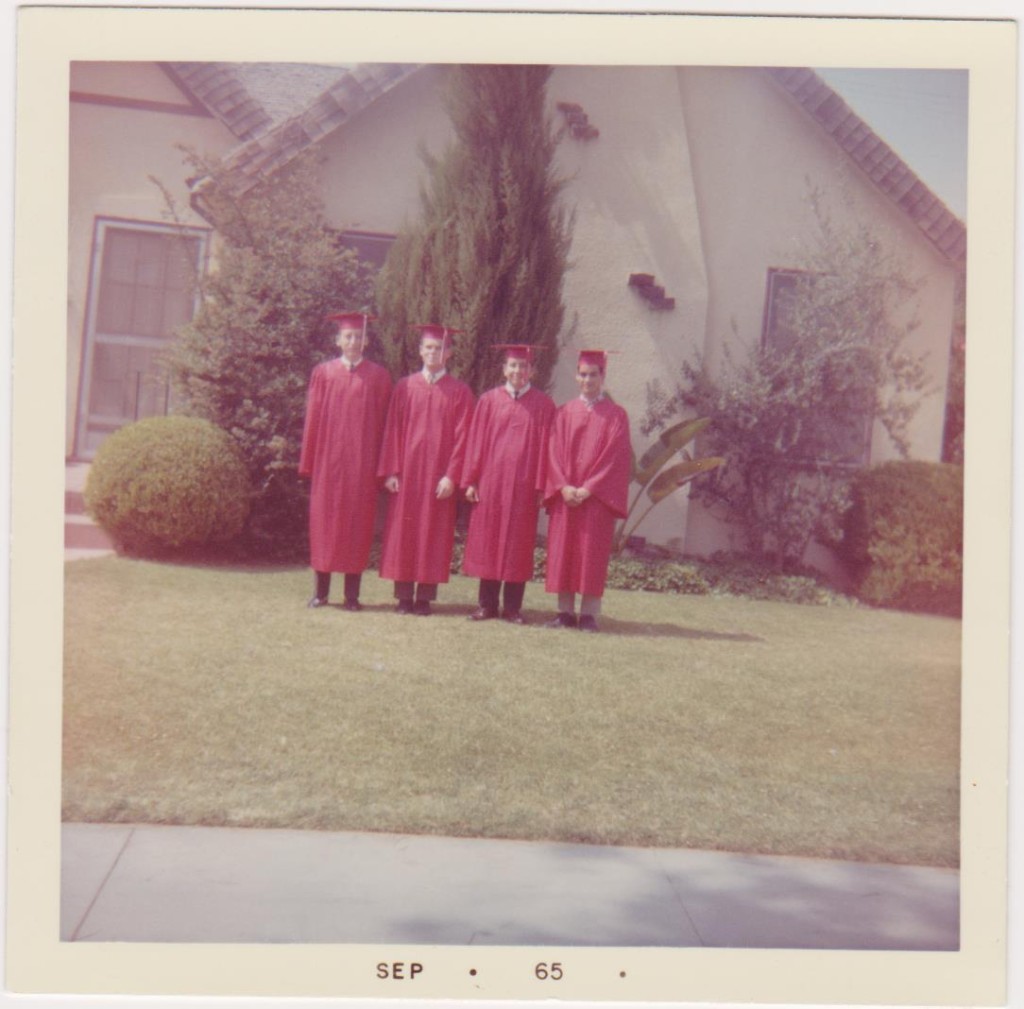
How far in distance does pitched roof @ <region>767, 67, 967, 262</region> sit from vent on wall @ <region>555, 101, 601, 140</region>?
Result: 2.16ft

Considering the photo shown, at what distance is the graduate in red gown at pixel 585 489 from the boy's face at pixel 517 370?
0.64 feet

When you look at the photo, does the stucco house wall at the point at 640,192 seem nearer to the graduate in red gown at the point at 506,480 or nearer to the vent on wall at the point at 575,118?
the vent on wall at the point at 575,118

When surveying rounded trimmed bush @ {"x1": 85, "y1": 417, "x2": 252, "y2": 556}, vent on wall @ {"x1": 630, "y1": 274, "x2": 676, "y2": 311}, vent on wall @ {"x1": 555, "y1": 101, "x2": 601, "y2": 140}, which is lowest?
rounded trimmed bush @ {"x1": 85, "y1": 417, "x2": 252, "y2": 556}

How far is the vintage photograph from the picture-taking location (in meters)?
3.41

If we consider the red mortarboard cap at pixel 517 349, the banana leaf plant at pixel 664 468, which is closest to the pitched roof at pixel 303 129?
the red mortarboard cap at pixel 517 349

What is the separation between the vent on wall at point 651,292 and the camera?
404 centimetres

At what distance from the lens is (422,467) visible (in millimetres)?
4078

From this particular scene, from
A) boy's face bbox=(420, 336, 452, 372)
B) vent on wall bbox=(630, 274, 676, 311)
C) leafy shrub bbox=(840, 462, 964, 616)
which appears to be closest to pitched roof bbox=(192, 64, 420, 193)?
boy's face bbox=(420, 336, 452, 372)

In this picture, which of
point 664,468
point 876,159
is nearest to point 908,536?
point 664,468

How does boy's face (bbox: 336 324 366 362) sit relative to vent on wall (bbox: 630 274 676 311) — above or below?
below

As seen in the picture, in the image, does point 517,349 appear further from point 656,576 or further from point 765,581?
point 765,581

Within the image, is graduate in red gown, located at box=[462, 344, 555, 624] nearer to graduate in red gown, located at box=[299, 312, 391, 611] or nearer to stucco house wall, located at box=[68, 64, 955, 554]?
stucco house wall, located at box=[68, 64, 955, 554]

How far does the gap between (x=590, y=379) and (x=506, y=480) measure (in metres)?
0.52

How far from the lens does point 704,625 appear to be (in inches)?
157
